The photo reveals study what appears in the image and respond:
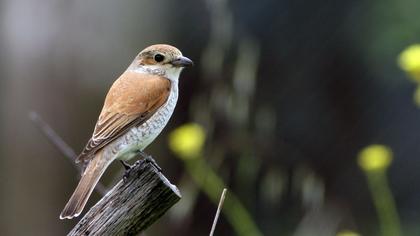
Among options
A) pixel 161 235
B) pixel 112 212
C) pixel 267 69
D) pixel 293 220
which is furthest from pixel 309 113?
pixel 112 212

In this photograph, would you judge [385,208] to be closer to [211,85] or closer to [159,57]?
[159,57]

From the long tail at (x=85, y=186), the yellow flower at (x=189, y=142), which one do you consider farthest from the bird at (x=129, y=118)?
the yellow flower at (x=189, y=142)

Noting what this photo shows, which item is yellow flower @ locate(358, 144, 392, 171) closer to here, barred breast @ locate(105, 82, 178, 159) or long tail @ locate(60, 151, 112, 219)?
barred breast @ locate(105, 82, 178, 159)

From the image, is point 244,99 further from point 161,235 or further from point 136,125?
point 161,235

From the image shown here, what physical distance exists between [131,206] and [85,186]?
0.74 metres

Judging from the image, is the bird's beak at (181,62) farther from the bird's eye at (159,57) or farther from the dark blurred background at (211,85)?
the dark blurred background at (211,85)

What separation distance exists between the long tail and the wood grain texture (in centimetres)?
43

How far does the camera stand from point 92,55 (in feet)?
26.1

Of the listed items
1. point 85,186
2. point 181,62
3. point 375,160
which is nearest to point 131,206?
point 85,186

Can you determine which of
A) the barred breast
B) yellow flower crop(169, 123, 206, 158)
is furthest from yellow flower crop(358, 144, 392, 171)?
the barred breast

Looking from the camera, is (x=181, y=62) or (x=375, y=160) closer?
(x=375, y=160)

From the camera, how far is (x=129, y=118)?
4512 millimetres

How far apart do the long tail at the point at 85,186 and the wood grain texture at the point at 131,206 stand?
43 centimetres

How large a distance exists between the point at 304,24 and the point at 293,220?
4.65ft
